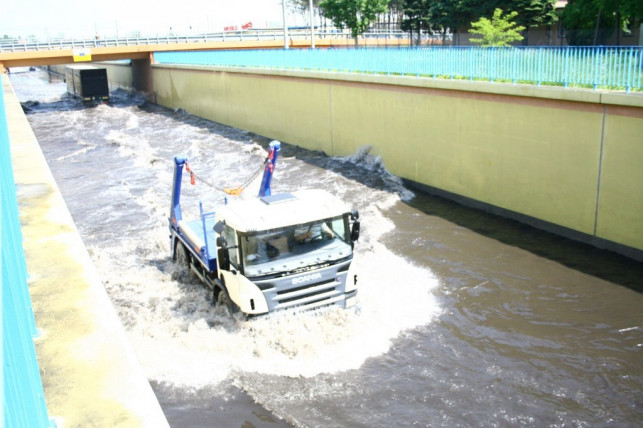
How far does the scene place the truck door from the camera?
905 centimetres

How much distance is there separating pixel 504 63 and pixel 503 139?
201 centimetres

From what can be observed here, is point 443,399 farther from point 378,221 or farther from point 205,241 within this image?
point 378,221

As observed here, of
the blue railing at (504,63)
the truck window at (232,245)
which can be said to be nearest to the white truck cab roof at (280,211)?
the truck window at (232,245)

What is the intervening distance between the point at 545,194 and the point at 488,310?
4.81 m

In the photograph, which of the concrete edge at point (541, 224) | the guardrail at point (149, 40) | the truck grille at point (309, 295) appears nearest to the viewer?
the truck grille at point (309, 295)

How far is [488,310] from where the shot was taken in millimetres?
11078

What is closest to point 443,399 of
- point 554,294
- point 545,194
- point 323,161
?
point 554,294

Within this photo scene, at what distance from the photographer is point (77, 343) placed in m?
5.66

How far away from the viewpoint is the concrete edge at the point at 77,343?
4.66 meters

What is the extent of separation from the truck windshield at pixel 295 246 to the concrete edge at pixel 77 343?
7.41 ft

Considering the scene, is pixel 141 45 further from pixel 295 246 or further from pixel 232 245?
pixel 295 246

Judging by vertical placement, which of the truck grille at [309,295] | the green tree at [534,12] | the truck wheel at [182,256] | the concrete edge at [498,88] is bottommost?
the truck wheel at [182,256]

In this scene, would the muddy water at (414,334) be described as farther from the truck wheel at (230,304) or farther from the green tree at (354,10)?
the green tree at (354,10)

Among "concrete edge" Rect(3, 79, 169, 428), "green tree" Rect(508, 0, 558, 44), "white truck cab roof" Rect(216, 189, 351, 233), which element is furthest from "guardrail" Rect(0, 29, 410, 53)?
"white truck cab roof" Rect(216, 189, 351, 233)
